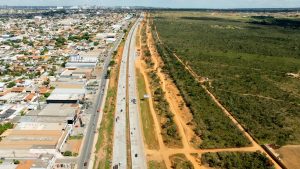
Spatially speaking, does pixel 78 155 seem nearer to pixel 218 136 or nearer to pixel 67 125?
pixel 67 125

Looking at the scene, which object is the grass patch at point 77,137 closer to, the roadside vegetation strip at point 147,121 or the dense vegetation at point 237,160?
the roadside vegetation strip at point 147,121

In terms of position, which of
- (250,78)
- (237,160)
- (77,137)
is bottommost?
(237,160)

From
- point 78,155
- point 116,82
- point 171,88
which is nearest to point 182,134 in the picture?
point 78,155

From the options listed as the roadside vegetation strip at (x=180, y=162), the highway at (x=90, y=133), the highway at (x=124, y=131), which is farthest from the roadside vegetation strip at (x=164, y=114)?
the highway at (x=90, y=133)

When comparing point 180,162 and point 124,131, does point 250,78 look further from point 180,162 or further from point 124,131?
point 180,162

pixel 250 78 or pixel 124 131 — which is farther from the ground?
pixel 250 78

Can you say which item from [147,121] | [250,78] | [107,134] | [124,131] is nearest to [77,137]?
[107,134]

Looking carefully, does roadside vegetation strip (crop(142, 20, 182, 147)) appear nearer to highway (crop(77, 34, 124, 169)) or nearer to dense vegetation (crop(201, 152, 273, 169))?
dense vegetation (crop(201, 152, 273, 169))
